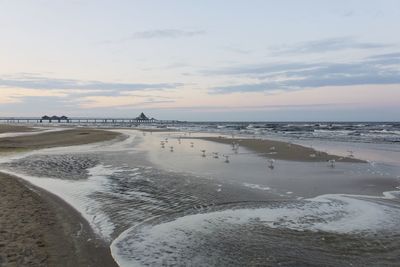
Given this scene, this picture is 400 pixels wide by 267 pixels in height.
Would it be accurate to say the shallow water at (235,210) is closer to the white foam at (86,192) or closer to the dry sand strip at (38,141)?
the white foam at (86,192)

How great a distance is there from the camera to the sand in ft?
25.6

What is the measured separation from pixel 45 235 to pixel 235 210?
5079mm

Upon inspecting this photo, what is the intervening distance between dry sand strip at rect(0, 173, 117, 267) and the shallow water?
400 millimetres

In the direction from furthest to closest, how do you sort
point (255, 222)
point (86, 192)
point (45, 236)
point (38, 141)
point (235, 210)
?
1. point (38, 141)
2. point (86, 192)
3. point (235, 210)
4. point (255, 222)
5. point (45, 236)

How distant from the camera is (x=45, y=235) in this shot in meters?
9.25

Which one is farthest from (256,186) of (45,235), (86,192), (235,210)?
(45,235)

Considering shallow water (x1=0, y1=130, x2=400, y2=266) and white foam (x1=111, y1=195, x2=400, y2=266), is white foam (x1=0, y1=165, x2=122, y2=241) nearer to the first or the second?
shallow water (x1=0, y1=130, x2=400, y2=266)

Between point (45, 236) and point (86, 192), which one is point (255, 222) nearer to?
point (45, 236)

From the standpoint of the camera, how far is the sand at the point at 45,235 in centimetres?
780

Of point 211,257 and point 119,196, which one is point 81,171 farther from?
point 211,257

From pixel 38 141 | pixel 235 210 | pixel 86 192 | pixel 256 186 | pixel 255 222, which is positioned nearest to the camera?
pixel 255 222

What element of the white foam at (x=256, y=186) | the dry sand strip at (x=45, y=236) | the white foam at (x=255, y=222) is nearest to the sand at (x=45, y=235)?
the dry sand strip at (x=45, y=236)

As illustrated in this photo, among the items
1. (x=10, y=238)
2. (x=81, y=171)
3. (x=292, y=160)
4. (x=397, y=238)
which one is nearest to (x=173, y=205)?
(x=10, y=238)

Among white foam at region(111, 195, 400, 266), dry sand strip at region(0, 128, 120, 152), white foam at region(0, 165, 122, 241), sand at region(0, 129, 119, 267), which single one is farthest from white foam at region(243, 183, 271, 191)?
dry sand strip at region(0, 128, 120, 152)
